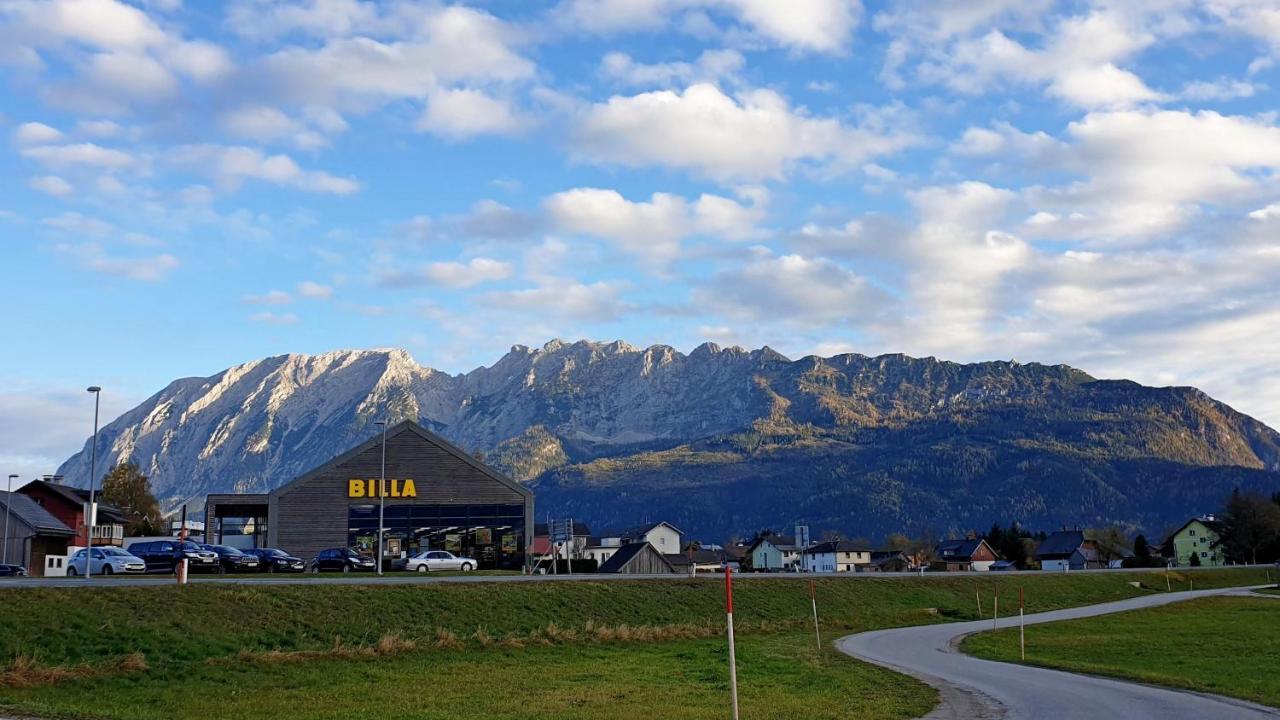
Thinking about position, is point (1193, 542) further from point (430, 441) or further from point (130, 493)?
point (130, 493)

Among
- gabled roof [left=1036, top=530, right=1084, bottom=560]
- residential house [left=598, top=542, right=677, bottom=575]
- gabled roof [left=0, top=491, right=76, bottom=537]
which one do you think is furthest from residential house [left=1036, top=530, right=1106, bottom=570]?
gabled roof [left=0, top=491, right=76, bottom=537]

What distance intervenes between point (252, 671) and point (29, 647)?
6033mm

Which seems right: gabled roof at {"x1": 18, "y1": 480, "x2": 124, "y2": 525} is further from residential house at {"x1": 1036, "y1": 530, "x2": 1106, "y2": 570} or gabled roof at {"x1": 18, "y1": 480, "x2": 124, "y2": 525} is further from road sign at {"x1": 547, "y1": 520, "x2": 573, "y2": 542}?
residential house at {"x1": 1036, "y1": 530, "x2": 1106, "y2": 570}

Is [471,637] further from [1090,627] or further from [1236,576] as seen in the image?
[1236,576]

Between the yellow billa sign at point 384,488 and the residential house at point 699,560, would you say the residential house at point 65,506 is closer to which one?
the yellow billa sign at point 384,488

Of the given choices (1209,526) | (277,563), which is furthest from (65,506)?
(1209,526)

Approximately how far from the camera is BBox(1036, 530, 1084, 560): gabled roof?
178 m

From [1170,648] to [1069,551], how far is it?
143 metres

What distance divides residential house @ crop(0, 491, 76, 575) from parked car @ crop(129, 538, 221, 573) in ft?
71.0

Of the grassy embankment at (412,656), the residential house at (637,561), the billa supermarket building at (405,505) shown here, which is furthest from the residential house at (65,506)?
the grassy embankment at (412,656)

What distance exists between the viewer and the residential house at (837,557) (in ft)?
591

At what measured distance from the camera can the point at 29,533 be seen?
79.1 metres

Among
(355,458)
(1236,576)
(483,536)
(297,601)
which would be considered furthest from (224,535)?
(1236,576)

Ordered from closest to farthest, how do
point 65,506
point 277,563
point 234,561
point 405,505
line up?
point 234,561 → point 277,563 → point 405,505 → point 65,506
